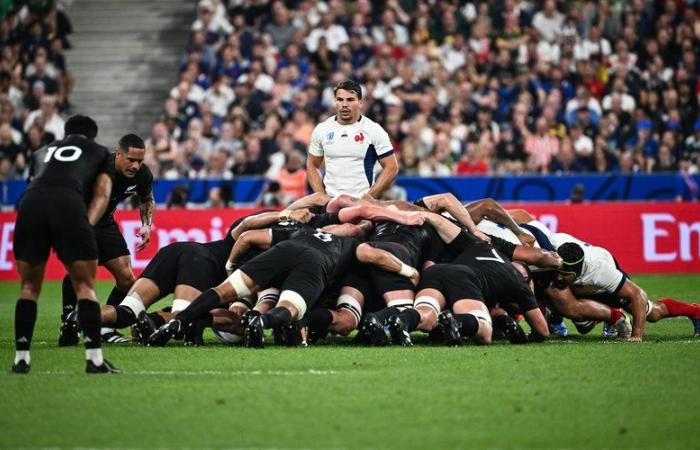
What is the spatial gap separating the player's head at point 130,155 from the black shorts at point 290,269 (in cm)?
146

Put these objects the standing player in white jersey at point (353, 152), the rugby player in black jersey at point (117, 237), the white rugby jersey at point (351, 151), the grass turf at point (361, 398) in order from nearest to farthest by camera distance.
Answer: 1. the grass turf at point (361, 398)
2. the rugby player in black jersey at point (117, 237)
3. the standing player in white jersey at point (353, 152)
4. the white rugby jersey at point (351, 151)

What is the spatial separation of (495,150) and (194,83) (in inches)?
271

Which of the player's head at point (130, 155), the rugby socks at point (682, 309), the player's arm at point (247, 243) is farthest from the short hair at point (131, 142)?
the rugby socks at point (682, 309)

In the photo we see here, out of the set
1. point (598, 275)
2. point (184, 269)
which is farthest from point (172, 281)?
point (598, 275)

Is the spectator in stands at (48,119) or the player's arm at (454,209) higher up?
the spectator in stands at (48,119)

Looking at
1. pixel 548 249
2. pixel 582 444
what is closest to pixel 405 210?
pixel 548 249

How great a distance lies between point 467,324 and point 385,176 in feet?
11.1

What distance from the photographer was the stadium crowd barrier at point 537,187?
2277 centimetres

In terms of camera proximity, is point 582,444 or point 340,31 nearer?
point 582,444

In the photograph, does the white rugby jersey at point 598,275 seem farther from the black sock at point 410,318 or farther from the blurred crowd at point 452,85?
the blurred crowd at point 452,85

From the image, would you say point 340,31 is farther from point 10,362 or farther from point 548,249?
point 10,362

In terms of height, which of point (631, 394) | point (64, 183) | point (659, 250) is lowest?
point (659, 250)

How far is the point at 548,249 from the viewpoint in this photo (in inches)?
540

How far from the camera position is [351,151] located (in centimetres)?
1501
